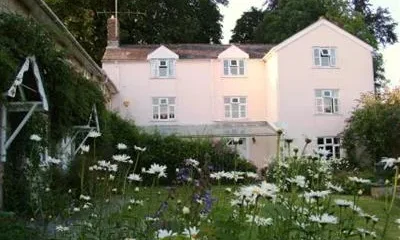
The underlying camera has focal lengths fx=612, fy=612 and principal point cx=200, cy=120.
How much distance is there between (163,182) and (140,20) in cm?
2367

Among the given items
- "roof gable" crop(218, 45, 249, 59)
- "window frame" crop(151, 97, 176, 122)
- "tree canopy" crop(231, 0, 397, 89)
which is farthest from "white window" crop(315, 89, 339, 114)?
"tree canopy" crop(231, 0, 397, 89)

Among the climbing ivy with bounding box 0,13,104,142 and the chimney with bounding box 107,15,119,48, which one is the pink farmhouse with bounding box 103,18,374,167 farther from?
the climbing ivy with bounding box 0,13,104,142

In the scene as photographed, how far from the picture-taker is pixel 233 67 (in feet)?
116

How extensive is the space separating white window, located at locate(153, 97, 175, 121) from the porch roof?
560 millimetres

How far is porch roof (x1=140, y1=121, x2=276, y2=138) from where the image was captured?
109 feet

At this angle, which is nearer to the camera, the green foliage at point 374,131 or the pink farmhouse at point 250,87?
the green foliage at point 374,131

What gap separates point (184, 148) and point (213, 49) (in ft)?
33.6

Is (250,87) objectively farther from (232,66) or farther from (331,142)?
(331,142)

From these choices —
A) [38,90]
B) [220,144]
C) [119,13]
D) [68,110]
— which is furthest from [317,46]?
[38,90]

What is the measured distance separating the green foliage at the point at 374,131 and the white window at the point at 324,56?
2901mm

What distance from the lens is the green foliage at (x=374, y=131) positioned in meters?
30.4

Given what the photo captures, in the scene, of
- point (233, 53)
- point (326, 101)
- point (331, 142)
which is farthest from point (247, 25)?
point (331, 142)

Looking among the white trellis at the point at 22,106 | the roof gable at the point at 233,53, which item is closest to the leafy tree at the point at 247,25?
the roof gable at the point at 233,53

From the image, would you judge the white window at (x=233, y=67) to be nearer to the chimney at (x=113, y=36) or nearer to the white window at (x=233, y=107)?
the white window at (x=233, y=107)
